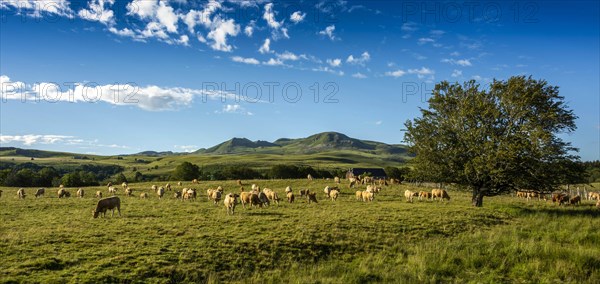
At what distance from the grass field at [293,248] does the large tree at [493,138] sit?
5.53m

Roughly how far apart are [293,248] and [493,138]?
23.3 metres

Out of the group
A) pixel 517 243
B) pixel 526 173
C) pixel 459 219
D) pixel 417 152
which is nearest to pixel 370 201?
pixel 417 152

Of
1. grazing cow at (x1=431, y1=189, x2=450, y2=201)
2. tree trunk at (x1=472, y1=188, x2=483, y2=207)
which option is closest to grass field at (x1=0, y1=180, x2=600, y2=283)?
tree trunk at (x1=472, y1=188, x2=483, y2=207)

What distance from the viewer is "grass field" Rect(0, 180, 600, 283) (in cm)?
1434

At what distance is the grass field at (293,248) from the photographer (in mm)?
14336

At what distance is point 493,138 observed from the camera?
103 ft

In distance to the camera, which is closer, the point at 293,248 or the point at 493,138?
the point at 293,248

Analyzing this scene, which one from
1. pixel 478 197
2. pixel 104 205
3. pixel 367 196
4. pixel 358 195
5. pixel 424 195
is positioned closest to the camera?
pixel 104 205

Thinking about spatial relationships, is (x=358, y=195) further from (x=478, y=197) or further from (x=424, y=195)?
(x=478, y=197)

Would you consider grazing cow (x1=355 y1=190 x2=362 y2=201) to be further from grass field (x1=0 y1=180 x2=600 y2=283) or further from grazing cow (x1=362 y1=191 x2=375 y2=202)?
grass field (x1=0 y1=180 x2=600 y2=283)

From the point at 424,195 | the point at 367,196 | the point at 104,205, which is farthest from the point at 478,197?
the point at 104,205

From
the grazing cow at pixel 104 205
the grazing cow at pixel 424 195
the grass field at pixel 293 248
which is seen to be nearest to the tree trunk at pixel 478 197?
the grazing cow at pixel 424 195

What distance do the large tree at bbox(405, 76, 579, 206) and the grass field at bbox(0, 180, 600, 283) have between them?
5534 mm

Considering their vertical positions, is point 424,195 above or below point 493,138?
below
